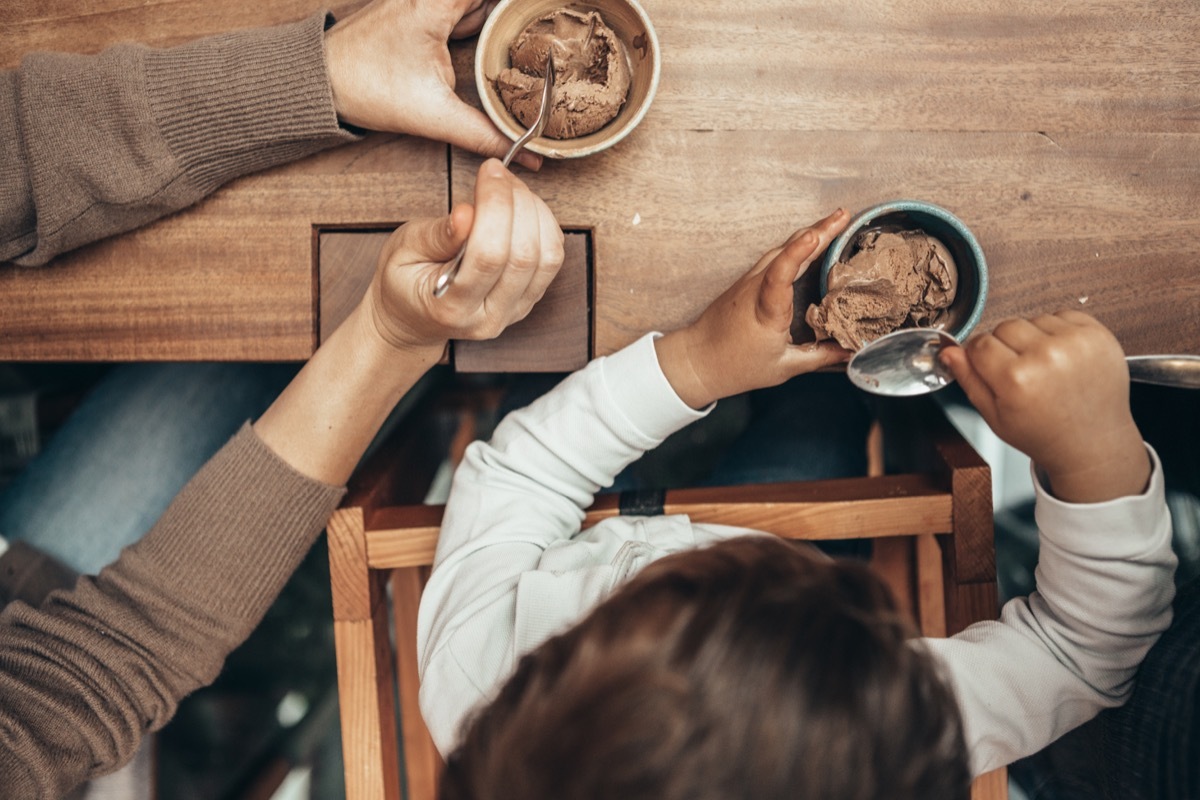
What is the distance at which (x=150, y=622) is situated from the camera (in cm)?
85

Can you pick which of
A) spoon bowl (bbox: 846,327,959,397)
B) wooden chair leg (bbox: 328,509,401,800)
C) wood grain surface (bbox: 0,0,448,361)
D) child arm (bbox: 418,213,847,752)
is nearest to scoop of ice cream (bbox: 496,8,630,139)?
wood grain surface (bbox: 0,0,448,361)

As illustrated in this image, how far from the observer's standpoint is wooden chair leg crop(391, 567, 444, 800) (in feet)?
3.74

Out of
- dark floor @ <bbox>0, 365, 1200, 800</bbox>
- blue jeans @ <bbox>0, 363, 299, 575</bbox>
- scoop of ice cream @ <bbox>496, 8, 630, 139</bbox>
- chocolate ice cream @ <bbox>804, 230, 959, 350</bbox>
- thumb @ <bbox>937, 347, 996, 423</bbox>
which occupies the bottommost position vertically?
dark floor @ <bbox>0, 365, 1200, 800</bbox>

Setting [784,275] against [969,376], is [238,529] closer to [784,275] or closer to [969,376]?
[784,275]

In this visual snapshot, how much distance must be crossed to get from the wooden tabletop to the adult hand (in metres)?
0.03

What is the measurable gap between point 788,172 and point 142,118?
0.68 m

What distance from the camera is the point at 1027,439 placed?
76cm

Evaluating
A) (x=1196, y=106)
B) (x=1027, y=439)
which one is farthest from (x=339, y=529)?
(x=1196, y=106)

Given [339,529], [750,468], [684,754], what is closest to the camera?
[684,754]

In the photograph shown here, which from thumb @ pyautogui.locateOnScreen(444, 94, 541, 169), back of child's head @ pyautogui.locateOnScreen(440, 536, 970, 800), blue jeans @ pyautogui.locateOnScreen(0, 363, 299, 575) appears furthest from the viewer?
blue jeans @ pyautogui.locateOnScreen(0, 363, 299, 575)

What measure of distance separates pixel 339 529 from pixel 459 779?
13.0 inches

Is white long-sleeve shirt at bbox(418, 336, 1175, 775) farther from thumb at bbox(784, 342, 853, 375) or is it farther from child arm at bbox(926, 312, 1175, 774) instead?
thumb at bbox(784, 342, 853, 375)

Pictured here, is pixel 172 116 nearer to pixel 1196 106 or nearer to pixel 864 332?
pixel 864 332

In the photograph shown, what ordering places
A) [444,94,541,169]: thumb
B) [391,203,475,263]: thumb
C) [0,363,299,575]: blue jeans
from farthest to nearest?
1. [0,363,299,575]: blue jeans
2. [444,94,541,169]: thumb
3. [391,203,475,263]: thumb
